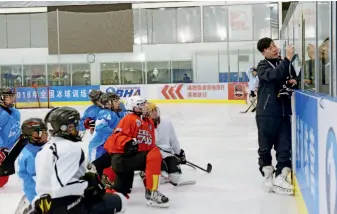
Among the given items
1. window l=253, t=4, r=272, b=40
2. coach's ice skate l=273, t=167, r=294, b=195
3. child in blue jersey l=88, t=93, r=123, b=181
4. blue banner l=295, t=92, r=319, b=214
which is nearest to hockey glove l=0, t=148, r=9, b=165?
child in blue jersey l=88, t=93, r=123, b=181

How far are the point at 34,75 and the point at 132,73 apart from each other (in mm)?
3653

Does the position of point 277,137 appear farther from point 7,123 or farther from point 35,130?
point 7,123

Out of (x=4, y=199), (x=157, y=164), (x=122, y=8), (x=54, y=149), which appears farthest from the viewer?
(x=122, y=8)

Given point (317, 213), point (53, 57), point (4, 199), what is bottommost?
point (4, 199)

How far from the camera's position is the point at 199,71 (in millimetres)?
19109

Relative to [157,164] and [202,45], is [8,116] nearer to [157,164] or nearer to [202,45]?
[157,164]

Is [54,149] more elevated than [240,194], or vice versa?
[54,149]

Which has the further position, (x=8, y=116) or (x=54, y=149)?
(x=8, y=116)

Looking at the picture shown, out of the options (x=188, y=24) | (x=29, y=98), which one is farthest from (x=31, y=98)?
(x=188, y=24)

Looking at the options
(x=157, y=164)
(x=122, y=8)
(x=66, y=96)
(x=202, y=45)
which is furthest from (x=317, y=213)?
(x=122, y=8)

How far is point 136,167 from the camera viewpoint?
3.62 meters

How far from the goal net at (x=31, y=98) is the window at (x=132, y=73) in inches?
136

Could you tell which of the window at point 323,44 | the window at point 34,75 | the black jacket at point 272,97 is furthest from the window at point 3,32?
the window at point 323,44

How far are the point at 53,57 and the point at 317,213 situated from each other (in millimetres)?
18816
